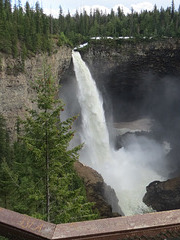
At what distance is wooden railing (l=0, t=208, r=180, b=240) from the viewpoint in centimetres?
201

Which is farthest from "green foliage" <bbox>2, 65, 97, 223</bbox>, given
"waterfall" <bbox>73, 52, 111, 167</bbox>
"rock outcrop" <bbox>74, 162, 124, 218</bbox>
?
"waterfall" <bbox>73, 52, 111, 167</bbox>

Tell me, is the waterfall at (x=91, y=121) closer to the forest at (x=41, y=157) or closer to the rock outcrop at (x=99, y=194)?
the forest at (x=41, y=157)

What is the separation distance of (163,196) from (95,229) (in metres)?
24.8

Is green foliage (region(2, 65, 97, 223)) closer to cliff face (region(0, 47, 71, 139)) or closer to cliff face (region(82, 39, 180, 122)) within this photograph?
cliff face (region(0, 47, 71, 139))

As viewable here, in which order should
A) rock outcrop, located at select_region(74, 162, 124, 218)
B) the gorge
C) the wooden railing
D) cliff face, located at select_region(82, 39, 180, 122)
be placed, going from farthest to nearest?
cliff face, located at select_region(82, 39, 180, 122) → the gorge → rock outcrop, located at select_region(74, 162, 124, 218) → the wooden railing

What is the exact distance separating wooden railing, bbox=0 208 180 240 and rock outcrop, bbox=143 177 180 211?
75.9ft

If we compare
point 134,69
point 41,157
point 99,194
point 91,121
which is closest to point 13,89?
point 99,194

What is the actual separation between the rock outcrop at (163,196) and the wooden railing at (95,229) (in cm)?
2314

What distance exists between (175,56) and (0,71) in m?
32.2

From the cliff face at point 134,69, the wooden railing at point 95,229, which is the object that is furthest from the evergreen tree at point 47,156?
the cliff face at point 134,69

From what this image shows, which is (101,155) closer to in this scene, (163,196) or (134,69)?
(163,196)

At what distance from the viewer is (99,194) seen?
20156 millimetres

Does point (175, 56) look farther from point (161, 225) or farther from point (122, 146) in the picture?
point (161, 225)

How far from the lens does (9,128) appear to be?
2291cm
